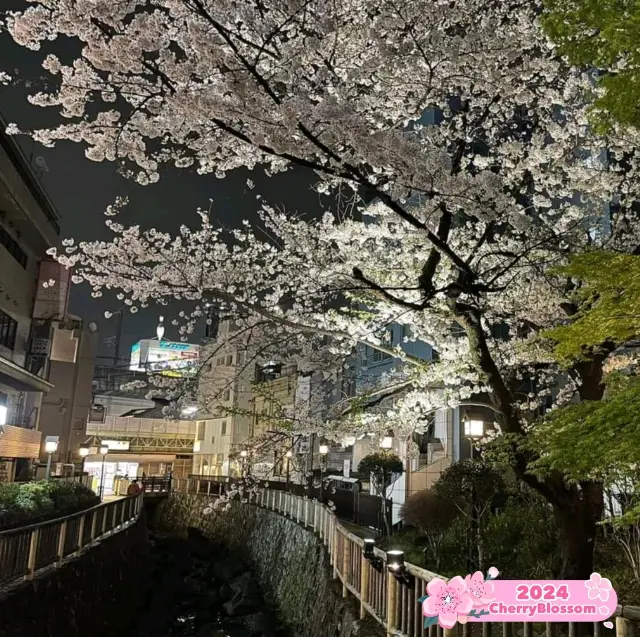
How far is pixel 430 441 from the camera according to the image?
78.1ft

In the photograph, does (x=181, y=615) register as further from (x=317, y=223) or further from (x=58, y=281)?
(x=58, y=281)

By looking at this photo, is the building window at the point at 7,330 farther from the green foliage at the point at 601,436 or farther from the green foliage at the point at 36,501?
the green foliage at the point at 601,436

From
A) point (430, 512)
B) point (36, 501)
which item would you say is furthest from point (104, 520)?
point (430, 512)

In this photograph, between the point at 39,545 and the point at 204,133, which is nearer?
the point at 204,133

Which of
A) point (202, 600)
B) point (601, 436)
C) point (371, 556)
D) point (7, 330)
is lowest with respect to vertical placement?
point (202, 600)

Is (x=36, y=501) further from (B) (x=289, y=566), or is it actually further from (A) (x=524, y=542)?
(A) (x=524, y=542)

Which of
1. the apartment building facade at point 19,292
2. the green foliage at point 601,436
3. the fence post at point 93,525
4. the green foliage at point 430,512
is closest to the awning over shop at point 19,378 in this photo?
the apartment building facade at point 19,292

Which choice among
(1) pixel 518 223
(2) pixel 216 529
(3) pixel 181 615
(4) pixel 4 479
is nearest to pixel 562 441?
(1) pixel 518 223

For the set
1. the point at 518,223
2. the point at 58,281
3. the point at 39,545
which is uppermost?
the point at 58,281

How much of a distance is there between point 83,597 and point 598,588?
1113cm

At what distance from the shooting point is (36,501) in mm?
14547

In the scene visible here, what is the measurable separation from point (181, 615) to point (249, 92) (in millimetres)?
16332

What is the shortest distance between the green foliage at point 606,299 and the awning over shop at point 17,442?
20.0m

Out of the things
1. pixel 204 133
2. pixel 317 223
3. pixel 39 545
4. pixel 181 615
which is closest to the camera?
pixel 204 133
